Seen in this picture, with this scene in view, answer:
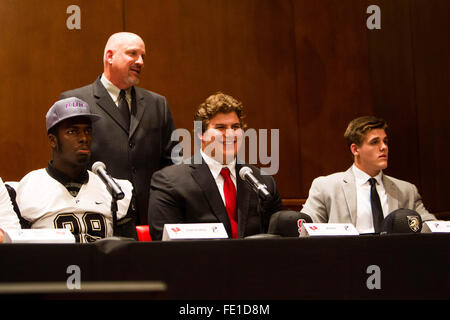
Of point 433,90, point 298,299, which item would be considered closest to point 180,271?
point 298,299

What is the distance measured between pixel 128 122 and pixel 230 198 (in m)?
0.92

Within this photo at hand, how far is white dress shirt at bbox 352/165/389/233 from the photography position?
3.61m

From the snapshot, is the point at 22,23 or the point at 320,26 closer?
the point at 22,23

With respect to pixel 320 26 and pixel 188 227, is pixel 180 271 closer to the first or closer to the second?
pixel 188 227

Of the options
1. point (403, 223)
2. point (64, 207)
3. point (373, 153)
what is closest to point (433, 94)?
point (373, 153)

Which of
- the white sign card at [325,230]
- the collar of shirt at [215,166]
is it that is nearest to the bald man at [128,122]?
the collar of shirt at [215,166]

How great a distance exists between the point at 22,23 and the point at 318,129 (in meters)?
2.35

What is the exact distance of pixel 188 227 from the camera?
2.17 metres

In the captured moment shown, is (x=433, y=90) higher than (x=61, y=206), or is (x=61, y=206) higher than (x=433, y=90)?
(x=433, y=90)

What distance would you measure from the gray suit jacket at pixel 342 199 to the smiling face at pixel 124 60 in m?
1.22

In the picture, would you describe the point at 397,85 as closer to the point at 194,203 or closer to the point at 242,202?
the point at 242,202

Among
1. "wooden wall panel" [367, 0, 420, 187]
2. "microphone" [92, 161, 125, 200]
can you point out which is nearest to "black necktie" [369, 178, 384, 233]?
"wooden wall panel" [367, 0, 420, 187]

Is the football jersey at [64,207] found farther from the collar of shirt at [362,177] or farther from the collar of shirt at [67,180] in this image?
the collar of shirt at [362,177]

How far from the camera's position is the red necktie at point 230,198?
2.97 metres
